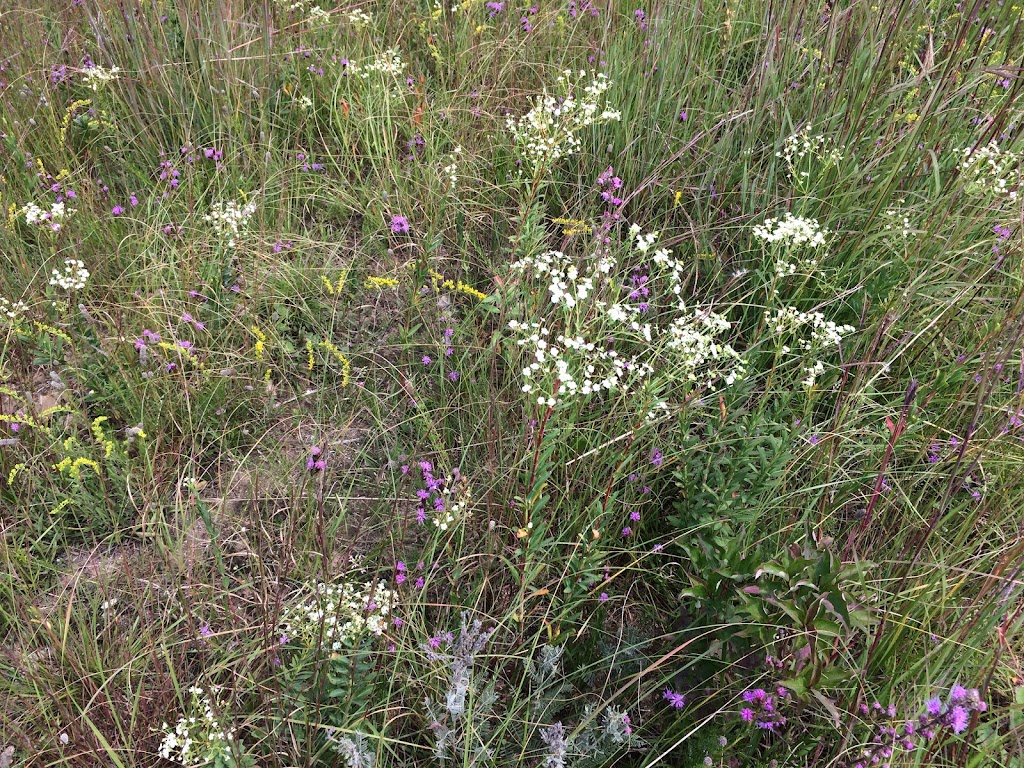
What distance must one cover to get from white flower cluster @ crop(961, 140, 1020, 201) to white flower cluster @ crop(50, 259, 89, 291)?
3174 mm

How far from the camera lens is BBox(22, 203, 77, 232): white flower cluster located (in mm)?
2475

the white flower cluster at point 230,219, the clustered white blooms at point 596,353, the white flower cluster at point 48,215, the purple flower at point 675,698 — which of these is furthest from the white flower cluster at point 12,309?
the purple flower at point 675,698

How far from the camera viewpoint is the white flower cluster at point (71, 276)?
232 cm

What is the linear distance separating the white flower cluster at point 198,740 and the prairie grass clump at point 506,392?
0.6 inches

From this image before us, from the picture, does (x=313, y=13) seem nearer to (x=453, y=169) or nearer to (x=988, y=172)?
(x=453, y=169)

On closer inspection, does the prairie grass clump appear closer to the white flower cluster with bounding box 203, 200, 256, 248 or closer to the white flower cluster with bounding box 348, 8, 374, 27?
the white flower cluster with bounding box 203, 200, 256, 248

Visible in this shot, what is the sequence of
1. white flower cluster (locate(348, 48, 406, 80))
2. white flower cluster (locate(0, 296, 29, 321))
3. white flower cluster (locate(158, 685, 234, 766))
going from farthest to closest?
white flower cluster (locate(348, 48, 406, 80))
white flower cluster (locate(0, 296, 29, 321))
white flower cluster (locate(158, 685, 234, 766))

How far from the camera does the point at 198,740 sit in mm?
1528

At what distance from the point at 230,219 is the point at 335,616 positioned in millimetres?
1694

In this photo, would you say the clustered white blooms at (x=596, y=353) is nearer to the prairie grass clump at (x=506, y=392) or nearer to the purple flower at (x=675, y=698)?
the prairie grass clump at (x=506, y=392)

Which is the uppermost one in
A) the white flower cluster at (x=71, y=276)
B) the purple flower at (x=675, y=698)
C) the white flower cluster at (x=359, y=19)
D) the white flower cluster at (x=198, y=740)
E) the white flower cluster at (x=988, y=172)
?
the white flower cluster at (x=359, y=19)

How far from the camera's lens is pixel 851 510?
218 centimetres

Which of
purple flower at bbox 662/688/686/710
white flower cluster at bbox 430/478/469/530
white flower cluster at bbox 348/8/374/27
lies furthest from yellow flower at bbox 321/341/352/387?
white flower cluster at bbox 348/8/374/27

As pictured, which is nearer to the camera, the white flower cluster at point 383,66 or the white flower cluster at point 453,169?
the white flower cluster at point 453,169
